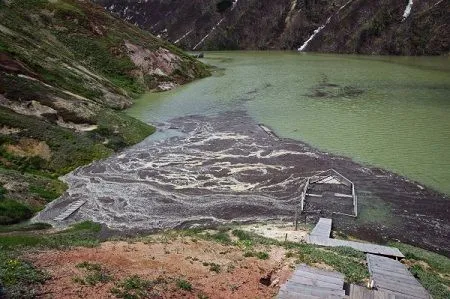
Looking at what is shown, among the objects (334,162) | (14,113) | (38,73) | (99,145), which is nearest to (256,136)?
(334,162)

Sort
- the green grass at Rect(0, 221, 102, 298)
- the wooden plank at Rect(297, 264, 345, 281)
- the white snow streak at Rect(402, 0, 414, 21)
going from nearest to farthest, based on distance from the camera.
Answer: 1. the green grass at Rect(0, 221, 102, 298)
2. the wooden plank at Rect(297, 264, 345, 281)
3. the white snow streak at Rect(402, 0, 414, 21)

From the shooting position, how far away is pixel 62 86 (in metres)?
66.8

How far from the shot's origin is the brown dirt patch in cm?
2062

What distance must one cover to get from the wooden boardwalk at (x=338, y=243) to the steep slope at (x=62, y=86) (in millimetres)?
22126

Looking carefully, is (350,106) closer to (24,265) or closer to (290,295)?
(290,295)

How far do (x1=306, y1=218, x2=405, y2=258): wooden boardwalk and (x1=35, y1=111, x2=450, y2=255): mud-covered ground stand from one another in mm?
2215

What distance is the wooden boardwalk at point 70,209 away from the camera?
36112 millimetres

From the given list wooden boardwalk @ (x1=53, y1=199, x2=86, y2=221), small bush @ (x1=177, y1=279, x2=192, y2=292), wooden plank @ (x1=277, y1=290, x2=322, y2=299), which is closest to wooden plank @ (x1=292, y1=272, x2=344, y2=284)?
wooden plank @ (x1=277, y1=290, x2=322, y2=299)

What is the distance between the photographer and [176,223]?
115 feet

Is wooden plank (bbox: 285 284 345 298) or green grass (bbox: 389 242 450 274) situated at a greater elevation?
wooden plank (bbox: 285 284 345 298)

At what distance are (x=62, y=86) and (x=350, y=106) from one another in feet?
139

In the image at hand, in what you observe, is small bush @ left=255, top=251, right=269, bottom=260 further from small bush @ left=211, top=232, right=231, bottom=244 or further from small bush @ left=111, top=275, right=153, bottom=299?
small bush @ left=111, top=275, right=153, bottom=299

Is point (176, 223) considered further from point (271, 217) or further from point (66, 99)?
point (66, 99)

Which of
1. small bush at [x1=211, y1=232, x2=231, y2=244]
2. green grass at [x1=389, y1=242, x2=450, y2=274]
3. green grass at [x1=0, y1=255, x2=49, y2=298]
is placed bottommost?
small bush at [x1=211, y1=232, x2=231, y2=244]
